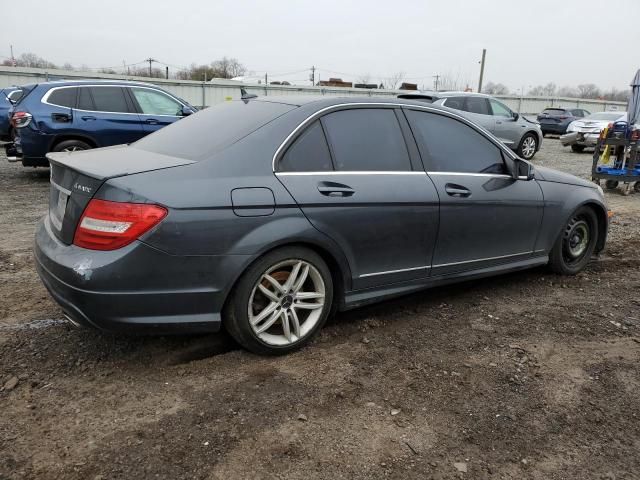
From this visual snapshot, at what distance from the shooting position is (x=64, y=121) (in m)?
8.54

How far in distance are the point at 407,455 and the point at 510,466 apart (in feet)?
1.50

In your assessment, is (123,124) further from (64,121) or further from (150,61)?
(150,61)

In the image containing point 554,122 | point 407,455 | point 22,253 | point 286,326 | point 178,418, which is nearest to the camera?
point 407,455

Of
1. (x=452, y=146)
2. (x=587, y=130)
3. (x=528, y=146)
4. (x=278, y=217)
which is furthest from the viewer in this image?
(x=587, y=130)

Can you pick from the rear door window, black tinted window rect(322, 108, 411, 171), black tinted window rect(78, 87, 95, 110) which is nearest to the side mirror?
black tinted window rect(322, 108, 411, 171)

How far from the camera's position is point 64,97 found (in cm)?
870

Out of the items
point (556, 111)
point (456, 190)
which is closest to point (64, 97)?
point (456, 190)

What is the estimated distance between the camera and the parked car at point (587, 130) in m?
16.7

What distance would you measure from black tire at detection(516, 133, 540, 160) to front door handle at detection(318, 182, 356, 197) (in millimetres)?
12639

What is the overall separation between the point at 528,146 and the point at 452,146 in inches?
478

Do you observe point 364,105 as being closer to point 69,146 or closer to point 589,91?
point 69,146

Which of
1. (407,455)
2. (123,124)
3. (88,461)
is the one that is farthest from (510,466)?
(123,124)

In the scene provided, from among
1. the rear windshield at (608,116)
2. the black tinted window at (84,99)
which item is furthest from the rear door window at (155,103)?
the rear windshield at (608,116)

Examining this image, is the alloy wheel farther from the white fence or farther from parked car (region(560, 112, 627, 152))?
parked car (region(560, 112, 627, 152))
